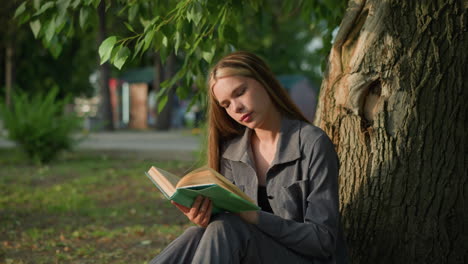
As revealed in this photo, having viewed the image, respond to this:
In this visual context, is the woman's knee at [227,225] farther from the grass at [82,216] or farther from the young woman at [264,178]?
the grass at [82,216]

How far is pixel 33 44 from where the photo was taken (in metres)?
28.8

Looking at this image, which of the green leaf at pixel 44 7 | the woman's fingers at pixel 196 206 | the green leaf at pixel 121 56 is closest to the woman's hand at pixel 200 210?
the woman's fingers at pixel 196 206

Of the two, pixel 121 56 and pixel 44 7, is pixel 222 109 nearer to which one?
pixel 121 56

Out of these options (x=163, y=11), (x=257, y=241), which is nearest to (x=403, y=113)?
(x=257, y=241)

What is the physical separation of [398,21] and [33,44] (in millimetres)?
27638

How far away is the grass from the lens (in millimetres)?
4832

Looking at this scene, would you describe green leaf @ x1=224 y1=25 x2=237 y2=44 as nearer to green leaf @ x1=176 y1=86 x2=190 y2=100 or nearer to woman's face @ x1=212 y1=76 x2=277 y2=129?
green leaf @ x1=176 y1=86 x2=190 y2=100

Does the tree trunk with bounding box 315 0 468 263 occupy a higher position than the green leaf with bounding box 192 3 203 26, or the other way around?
the green leaf with bounding box 192 3 203 26

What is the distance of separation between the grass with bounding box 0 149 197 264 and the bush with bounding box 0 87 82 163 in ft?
1.75

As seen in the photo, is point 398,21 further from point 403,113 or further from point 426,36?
point 403,113

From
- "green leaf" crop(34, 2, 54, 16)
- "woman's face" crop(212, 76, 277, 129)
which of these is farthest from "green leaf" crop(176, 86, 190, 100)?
"woman's face" crop(212, 76, 277, 129)

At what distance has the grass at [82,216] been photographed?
4832 millimetres

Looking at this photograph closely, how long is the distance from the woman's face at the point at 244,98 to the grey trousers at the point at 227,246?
484 mm

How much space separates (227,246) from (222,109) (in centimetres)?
80
